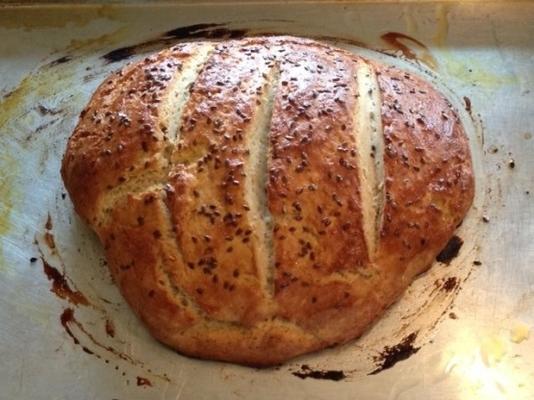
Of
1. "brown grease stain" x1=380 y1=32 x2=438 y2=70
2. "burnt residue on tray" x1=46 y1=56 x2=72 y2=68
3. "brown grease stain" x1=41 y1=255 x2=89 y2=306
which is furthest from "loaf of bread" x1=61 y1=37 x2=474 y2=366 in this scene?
"burnt residue on tray" x1=46 y1=56 x2=72 y2=68

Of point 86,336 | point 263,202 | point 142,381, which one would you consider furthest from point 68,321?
point 263,202

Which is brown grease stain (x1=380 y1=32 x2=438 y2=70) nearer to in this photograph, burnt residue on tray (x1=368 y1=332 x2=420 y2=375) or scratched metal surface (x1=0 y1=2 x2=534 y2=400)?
scratched metal surface (x1=0 y1=2 x2=534 y2=400)

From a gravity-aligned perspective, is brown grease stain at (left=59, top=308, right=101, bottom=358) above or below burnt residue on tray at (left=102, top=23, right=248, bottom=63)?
below

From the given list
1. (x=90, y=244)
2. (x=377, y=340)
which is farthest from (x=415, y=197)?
(x=90, y=244)

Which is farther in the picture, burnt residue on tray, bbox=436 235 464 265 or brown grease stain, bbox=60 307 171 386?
burnt residue on tray, bbox=436 235 464 265

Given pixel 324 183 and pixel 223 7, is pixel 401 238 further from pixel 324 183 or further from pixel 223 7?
pixel 223 7

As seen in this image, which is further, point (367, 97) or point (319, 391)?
point (367, 97)
